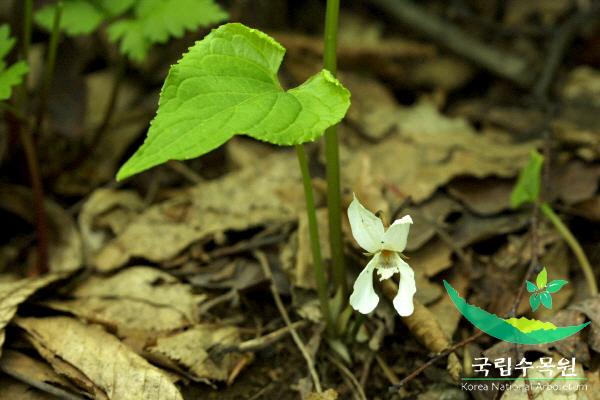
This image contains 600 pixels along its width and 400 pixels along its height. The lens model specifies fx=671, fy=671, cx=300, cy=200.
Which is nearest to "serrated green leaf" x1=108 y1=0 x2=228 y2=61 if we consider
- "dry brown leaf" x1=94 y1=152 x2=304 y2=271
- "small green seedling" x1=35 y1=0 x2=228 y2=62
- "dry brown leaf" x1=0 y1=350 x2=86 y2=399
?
"small green seedling" x1=35 y1=0 x2=228 y2=62

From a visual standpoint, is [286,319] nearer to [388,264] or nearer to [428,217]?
[388,264]

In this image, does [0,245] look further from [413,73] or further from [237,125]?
[413,73]

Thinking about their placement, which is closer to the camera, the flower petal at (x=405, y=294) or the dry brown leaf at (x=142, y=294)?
the flower petal at (x=405, y=294)

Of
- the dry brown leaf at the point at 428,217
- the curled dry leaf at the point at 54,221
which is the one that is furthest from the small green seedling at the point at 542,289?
the curled dry leaf at the point at 54,221

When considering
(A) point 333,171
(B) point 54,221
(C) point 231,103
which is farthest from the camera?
(B) point 54,221

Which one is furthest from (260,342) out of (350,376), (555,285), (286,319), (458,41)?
(458,41)

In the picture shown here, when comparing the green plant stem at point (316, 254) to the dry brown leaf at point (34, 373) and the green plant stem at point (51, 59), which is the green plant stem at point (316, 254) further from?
the green plant stem at point (51, 59)
